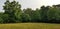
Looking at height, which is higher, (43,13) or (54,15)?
(43,13)

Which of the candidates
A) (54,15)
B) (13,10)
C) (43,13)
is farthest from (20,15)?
(54,15)

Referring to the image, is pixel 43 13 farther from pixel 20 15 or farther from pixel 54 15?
pixel 20 15

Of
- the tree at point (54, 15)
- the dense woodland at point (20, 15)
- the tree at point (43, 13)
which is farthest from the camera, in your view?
the tree at point (43, 13)

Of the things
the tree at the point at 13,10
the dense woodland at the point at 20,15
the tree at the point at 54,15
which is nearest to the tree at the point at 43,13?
the dense woodland at the point at 20,15

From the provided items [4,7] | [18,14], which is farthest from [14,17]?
[4,7]

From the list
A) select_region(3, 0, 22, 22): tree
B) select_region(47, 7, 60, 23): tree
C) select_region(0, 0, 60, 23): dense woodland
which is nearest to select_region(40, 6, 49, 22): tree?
select_region(0, 0, 60, 23): dense woodland

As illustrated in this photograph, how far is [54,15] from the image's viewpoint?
3403 centimetres

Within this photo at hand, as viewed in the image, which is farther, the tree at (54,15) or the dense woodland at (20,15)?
the dense woodland at (20,15)

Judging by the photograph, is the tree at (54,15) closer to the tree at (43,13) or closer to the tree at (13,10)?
the tree at (43,13)


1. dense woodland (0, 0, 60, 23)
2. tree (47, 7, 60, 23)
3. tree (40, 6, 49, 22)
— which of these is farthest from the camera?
tree (40, 6, 49, 22)

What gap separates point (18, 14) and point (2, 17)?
4.04m

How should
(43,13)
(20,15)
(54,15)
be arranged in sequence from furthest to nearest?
(43,13), (20,15), (54,15)

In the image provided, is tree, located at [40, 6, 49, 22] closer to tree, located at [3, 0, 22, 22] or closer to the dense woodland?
the dense woodland

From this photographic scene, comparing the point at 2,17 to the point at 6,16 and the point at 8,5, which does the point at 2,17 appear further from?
the point at 8,5
